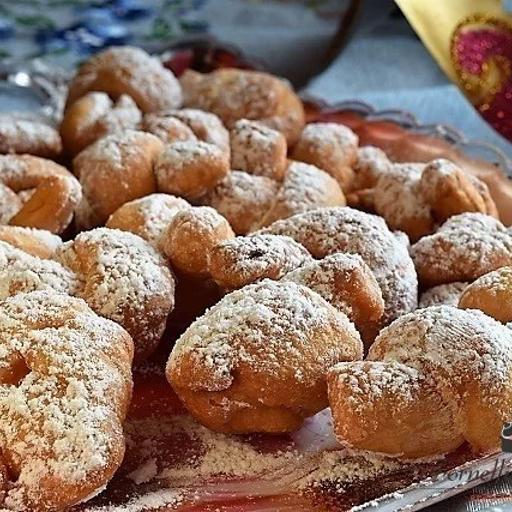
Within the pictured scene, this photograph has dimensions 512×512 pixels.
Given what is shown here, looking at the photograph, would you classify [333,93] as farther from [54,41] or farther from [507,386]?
[507,386]

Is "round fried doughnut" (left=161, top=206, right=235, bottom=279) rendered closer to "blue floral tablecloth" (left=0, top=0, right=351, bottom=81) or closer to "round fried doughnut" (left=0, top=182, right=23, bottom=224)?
"round fried doughnut" (left=0, top=182, right=23, bottom=224)

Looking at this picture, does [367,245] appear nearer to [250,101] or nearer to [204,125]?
[204,125]

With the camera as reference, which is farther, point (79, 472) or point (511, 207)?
point (511, 207)

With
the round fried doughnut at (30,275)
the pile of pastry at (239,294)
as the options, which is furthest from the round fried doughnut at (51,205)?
the round fried doughnut at (30,275)

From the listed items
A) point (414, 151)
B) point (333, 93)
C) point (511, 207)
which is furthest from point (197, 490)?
point (333, 93)

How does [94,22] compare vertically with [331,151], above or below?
below

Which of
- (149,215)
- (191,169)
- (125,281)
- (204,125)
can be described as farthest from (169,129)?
(125,281)

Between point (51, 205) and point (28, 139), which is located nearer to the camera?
point (51, 205)
